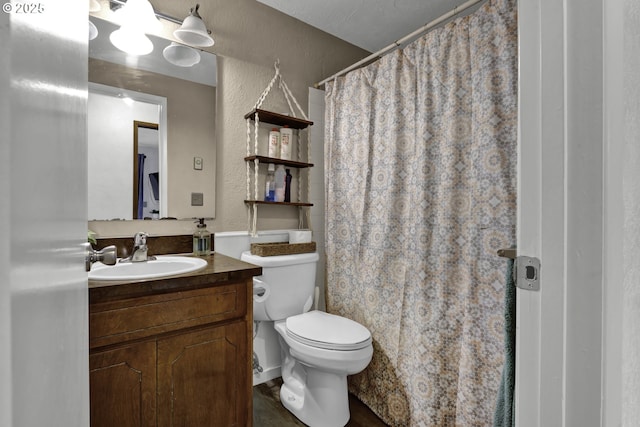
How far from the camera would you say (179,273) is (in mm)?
1066

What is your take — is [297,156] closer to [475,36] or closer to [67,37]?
[475,36]

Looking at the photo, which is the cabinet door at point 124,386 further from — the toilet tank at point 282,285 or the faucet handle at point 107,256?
the toilet tank at point 282,285

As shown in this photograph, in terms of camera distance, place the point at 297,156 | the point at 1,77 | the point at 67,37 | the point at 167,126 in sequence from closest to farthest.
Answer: the point at 1,77, the point at 67,37, the point at 167,126, the point at 297,156

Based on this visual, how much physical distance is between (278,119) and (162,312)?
127 cm

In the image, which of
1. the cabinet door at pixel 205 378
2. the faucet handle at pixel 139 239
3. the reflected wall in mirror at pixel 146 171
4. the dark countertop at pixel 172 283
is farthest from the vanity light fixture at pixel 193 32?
the cabinet door at pixel 205 378

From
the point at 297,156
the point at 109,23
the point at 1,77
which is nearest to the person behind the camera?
the point at 1,77

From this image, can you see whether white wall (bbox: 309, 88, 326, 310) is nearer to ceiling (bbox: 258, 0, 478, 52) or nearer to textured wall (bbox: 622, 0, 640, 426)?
ceiling (bbox: 258, 0, 478, 52)

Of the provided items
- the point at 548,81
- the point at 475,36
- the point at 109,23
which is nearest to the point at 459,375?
the point at 548,81

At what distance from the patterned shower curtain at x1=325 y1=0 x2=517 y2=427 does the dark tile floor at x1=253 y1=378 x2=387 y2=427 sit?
6 cm

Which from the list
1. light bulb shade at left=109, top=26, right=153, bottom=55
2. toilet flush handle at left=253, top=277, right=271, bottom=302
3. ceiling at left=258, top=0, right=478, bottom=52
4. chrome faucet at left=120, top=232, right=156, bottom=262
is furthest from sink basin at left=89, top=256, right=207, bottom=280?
ceiling at left=258, top=0, right=478, bottom=52

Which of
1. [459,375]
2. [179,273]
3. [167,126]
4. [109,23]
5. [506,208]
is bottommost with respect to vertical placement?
[459,375]

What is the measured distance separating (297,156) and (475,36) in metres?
1.16

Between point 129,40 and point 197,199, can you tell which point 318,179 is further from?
point 129,40

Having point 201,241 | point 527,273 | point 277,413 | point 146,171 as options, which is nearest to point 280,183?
point 201,241
